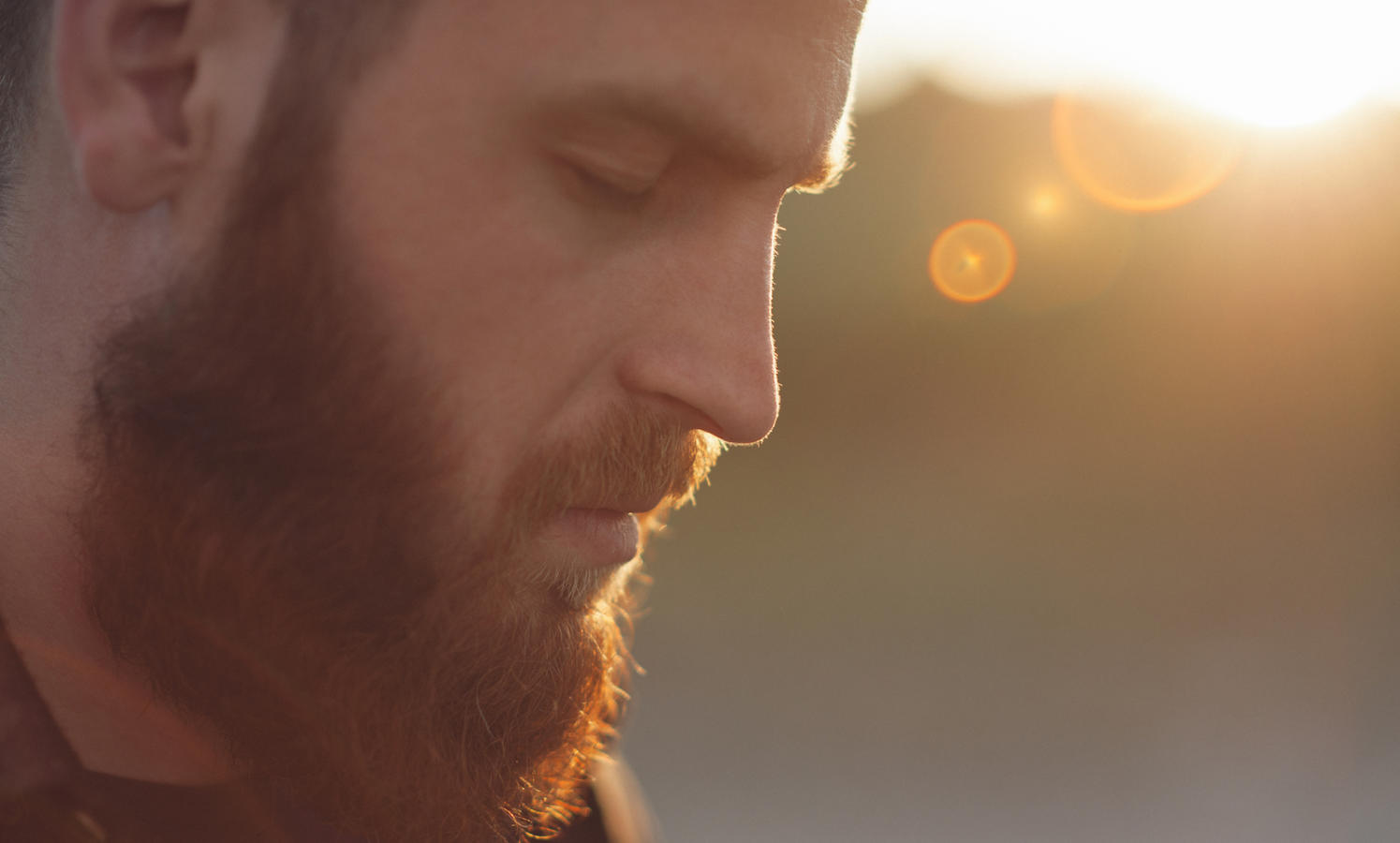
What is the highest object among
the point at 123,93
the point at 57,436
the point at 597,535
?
the point at 123,93

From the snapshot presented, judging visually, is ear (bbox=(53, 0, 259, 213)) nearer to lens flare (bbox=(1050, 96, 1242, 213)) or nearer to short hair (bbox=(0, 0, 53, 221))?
short hair (bbox=(0, 0, 53, 221))

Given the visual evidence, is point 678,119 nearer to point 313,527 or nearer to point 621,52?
point 621,52

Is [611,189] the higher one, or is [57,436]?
[611,189]

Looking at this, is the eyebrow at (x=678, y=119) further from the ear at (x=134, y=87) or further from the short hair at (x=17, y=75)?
the short hair at (x=17, y=75)

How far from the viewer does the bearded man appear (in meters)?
1.19

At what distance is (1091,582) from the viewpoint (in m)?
9.71

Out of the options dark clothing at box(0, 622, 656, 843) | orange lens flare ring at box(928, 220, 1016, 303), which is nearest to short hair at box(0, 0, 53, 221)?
dark clothing at box(0, 622, 656, 843)

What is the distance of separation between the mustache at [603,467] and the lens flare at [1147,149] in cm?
1445

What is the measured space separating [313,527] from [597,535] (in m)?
0.37

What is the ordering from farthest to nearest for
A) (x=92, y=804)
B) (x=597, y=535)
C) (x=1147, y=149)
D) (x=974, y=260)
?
(x=974, y=260) → (x=1147, y=149) → (x=597, y=535) → (x=92, y=804)

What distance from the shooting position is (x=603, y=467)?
1321 millimetres

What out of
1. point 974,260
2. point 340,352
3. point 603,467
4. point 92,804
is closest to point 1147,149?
point 974,260

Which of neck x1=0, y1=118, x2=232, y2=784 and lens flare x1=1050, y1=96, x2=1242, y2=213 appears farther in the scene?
lens flare x1=1050, y1=96, x2=1242, y2=213

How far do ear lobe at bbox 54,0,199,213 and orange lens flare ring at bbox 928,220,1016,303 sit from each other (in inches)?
509
